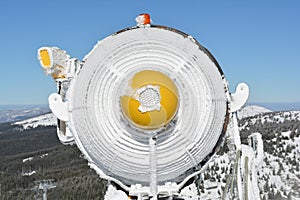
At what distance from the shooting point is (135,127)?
7.12ft

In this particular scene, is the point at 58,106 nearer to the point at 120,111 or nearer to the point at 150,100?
the point at 120,111

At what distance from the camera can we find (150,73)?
6.90 feet

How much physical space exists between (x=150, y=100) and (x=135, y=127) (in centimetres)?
22

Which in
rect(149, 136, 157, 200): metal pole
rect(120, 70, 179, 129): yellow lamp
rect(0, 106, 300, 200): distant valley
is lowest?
rect(149, 136, 157, 200): metal pole

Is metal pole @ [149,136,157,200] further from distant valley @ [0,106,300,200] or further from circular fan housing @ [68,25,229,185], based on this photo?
distant valley @ [0,106,300,200]


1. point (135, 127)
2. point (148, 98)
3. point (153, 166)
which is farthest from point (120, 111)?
point (153, 166)

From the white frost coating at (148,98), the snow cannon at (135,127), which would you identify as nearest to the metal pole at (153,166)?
the snow cannon at (135,127)

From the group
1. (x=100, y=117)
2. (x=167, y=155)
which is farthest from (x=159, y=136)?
(x=100, y=117)

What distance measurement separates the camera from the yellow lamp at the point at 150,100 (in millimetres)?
2020

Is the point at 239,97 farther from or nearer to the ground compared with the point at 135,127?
farther from the ground

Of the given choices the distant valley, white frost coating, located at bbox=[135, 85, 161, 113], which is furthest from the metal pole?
the distant valley

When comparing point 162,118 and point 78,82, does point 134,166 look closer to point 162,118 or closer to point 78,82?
point 162,118

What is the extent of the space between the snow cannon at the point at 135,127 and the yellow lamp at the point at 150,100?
0.07 metres

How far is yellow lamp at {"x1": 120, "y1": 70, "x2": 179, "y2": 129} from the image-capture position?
2.02 m
